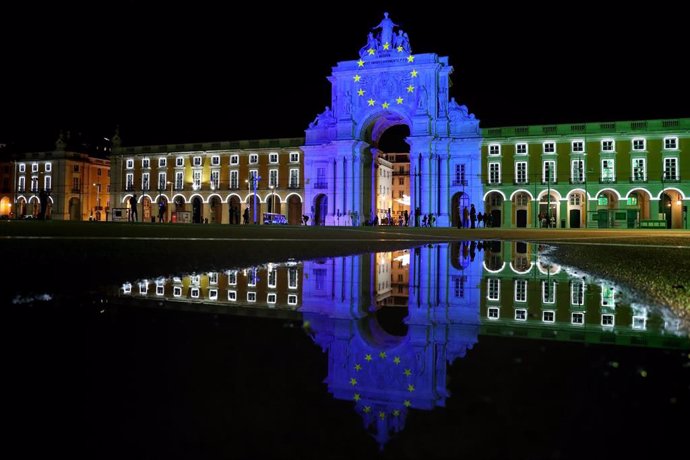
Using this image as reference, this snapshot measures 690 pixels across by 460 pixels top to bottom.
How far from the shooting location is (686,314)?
3.27m

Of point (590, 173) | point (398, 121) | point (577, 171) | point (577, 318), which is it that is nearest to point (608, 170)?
point (590, 173)

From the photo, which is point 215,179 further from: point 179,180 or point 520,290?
point 520,290

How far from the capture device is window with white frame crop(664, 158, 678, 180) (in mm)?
47688

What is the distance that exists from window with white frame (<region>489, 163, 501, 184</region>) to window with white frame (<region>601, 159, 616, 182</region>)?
885cm

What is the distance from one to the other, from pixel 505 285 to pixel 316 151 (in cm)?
5243

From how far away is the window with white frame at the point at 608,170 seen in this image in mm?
49188

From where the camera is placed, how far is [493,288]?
4.83 metres

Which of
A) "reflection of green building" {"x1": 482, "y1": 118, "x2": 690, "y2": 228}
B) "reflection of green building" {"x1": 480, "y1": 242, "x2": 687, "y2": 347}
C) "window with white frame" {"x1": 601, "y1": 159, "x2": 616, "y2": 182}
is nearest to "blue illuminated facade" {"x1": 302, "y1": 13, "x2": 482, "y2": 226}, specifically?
"reflection of green building" {"x1": 482, "y1": 118, "x2": 690, "y2": 228}

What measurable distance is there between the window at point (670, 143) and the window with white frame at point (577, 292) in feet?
165

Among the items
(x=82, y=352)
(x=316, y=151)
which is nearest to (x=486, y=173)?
(x=316, y=151)

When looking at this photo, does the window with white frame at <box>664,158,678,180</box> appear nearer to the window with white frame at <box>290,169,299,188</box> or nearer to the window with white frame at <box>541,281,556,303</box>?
the window with white frame at <box>290,169,299,188</box>

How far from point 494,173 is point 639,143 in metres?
12.4

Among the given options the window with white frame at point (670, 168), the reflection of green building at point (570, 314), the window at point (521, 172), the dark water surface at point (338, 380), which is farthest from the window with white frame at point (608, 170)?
the dark water surface at point (338, 380)

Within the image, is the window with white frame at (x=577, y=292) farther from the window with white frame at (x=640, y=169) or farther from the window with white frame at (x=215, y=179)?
the window with white frame at (x=215, y=179)
